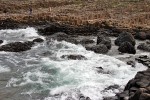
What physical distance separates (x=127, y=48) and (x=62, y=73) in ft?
28.5

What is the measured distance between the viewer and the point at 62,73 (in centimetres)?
2725

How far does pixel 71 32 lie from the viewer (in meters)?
41.0

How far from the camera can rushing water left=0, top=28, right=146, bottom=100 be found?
23.5 m

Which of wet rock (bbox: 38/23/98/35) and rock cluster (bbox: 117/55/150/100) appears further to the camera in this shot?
wet rock (bbox: 38/23/98/35)

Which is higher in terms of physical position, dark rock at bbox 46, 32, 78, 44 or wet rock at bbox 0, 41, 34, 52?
wet rock at bbox 0, 41, 34, 52

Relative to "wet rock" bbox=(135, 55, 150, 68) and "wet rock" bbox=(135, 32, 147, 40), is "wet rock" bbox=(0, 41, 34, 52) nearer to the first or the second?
"wet rock" bbox=(135, 55, 150, 68)

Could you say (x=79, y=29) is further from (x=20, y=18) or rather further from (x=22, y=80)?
(x=22, y=80)

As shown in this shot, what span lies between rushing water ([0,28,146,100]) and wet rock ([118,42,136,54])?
2.30 meters

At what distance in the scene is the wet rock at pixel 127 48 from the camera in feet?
108

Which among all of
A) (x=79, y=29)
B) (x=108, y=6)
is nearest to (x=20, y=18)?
(x=79, y=29)

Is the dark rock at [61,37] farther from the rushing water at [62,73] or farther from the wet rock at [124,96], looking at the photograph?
the wet rock at [124,96]

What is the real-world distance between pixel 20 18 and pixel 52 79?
21.7m

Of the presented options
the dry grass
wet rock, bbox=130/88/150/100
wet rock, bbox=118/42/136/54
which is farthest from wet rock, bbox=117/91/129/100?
the dry grass

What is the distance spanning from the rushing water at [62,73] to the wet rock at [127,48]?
7.55ft
